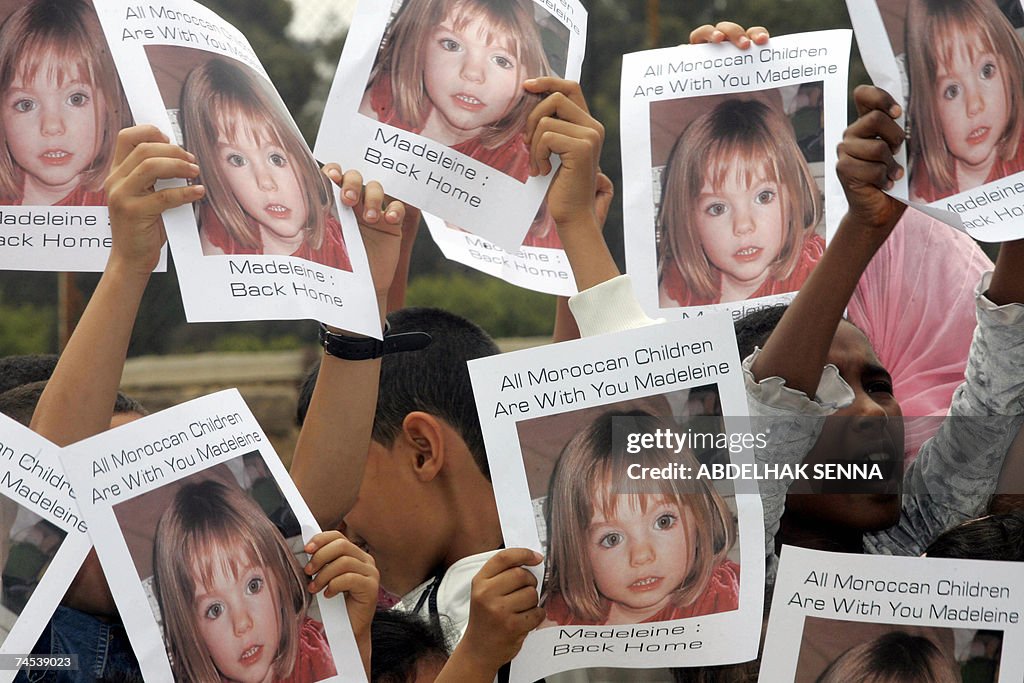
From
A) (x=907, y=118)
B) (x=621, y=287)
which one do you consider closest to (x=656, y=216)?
(x=621, y=287)

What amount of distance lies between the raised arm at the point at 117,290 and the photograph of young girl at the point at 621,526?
0.46 m

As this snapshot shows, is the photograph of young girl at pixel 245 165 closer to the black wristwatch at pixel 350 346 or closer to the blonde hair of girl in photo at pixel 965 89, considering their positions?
the black wristwatch at pixel 350 346

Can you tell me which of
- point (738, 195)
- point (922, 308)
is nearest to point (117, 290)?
point (738, 195)

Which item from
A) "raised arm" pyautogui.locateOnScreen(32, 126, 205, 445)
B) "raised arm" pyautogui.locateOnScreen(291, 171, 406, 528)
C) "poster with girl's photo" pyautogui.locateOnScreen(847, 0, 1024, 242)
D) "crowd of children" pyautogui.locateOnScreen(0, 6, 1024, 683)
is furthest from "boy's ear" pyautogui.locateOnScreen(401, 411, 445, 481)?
"poster with girl's photo" pyautogui.locateOnScreen(847, 0, 1024, 242)

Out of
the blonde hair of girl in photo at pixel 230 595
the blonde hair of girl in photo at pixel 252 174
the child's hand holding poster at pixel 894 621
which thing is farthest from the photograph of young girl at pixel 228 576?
the child's hand holding poster at pixel 894 621

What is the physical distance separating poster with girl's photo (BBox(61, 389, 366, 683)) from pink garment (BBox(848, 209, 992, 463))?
973 mm

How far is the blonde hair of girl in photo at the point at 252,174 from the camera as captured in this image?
1.28 m

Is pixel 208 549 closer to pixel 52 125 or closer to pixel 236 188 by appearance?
pixel 236 188

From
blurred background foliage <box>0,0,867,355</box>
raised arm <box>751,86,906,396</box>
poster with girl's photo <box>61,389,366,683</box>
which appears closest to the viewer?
poster with girl's photo <box>61,389,366,683</box>

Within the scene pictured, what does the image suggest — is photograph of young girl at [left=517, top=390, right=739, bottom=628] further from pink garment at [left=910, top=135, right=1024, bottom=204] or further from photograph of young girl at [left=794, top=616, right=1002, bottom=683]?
pink garment at [left=910, top=135, right=1024, bottom=204]

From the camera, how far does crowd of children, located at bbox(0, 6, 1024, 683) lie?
1.23m

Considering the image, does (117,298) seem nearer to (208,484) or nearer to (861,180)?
(208,484)

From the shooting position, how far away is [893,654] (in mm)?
1225

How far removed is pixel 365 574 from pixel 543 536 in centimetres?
20
